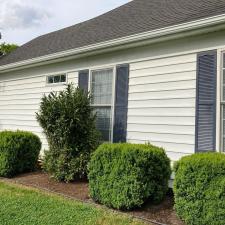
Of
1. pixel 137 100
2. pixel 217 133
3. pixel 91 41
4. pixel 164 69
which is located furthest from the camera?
pixel 91 41

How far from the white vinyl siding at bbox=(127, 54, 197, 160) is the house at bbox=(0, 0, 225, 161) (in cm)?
2

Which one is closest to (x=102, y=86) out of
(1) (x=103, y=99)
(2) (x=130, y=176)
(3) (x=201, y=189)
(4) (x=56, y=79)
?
(1) (x=103, y=99)

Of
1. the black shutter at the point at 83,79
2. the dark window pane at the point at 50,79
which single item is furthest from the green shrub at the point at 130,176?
the dark window pane at the point at 50,79

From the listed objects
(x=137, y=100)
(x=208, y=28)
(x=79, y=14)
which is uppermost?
(x=79, y=14)

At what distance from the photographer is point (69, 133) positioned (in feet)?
28.7

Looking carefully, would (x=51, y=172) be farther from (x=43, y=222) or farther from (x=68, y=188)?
(x=43, y=222)

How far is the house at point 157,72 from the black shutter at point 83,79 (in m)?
0.03

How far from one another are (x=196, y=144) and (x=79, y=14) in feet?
37.3

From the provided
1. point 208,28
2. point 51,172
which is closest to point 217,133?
point 208,28

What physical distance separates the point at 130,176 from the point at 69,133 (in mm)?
2590

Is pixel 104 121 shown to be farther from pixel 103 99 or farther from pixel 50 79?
pixel 50 79

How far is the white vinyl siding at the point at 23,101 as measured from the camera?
1227cm

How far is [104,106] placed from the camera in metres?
9.41

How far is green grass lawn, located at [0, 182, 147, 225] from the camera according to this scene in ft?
19.4
